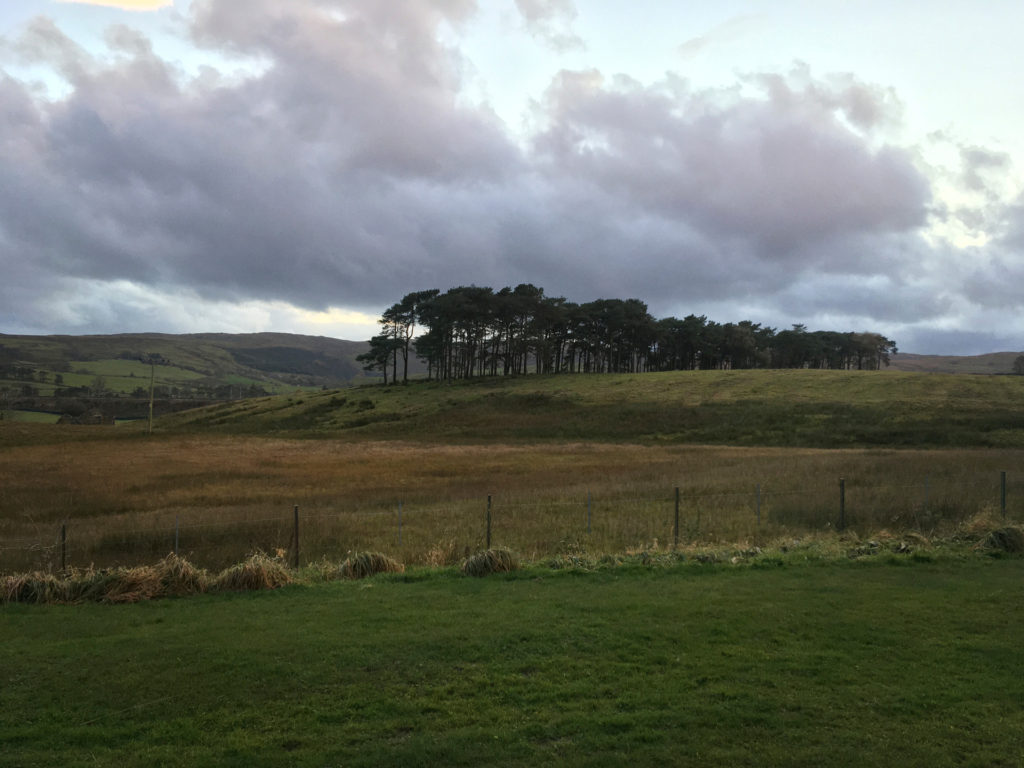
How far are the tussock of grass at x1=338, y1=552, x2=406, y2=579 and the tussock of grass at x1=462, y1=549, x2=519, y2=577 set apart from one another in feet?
5.24

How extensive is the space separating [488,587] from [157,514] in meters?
17.3

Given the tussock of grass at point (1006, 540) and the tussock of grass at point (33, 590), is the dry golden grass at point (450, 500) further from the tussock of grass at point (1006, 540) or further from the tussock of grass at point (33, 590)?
the tussock of grass at point (33, 590)

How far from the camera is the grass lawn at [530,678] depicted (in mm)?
6141

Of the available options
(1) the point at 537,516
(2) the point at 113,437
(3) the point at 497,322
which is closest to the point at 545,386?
(3) the point at 497,322

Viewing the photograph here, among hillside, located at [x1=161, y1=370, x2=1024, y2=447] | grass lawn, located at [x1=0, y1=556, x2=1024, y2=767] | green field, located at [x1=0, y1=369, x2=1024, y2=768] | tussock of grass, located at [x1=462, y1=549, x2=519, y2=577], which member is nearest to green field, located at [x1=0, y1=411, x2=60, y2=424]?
hillside, located at [x1=161, y1=370, x2=1024, y2=447]

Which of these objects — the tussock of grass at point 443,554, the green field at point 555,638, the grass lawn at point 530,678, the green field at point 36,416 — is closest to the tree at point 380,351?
the green field at point 36,416

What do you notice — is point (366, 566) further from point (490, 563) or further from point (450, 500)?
point (450, 500)

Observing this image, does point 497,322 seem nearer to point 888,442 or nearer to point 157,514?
point 888,442

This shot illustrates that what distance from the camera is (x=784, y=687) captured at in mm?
7406

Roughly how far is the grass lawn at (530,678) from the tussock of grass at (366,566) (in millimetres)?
1773

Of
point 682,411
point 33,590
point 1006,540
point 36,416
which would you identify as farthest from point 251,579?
point 36,416

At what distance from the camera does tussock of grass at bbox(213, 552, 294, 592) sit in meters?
12.6

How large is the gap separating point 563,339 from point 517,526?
9732 centimetres

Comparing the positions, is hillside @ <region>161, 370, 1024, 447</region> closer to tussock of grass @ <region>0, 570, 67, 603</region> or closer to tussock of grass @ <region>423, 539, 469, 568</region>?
tussock of grass @ <region>423, 539, 469, 568</region>
